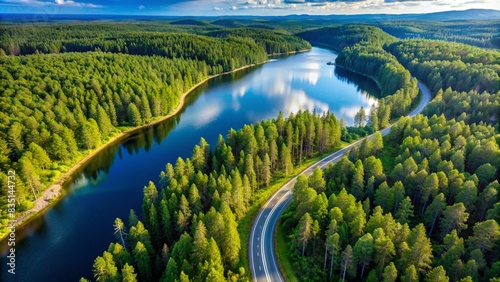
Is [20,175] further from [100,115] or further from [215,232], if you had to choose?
[215,232]

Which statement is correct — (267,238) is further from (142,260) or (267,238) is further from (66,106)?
(66,106)

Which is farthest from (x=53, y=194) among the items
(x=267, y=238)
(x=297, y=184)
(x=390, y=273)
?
(x=390, y=273)

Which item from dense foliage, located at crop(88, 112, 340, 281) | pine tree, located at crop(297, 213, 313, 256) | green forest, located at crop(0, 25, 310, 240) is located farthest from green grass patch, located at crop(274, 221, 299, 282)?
green forest, located at crop(0, 25, 310, 240)

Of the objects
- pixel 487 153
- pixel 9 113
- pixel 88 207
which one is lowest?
pixel 88 207

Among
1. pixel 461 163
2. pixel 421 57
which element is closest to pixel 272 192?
pixel 461 163

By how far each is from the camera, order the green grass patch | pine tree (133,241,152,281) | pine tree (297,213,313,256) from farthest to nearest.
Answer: pine tree (297,213,313,256) < the green grass patch < pine tree (133,241,152,281)

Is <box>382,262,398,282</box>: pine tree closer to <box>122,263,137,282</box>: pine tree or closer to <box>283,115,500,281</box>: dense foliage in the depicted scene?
<box>283,115,500,281</box>: dense foliage

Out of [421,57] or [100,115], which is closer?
[100,115]
